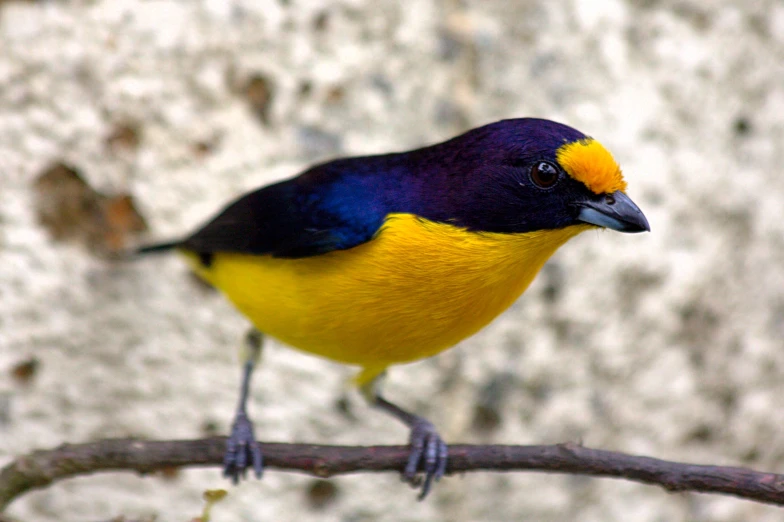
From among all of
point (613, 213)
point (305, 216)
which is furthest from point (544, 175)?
point (305, 216)

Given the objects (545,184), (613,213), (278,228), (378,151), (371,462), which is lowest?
(371,462)

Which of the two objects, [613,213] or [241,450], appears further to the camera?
[241,450]

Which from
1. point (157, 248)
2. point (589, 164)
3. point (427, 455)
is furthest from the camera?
point (157, 248)

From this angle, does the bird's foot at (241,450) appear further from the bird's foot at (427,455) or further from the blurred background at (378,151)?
the blurred background at (378,151)

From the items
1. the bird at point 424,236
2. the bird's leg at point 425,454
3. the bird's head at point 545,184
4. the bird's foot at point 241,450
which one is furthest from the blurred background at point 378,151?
the bird's head at point 545,184

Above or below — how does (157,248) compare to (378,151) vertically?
below

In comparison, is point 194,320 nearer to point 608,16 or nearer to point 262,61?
point 262,61

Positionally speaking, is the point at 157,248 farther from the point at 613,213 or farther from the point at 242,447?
the point at 613,213
